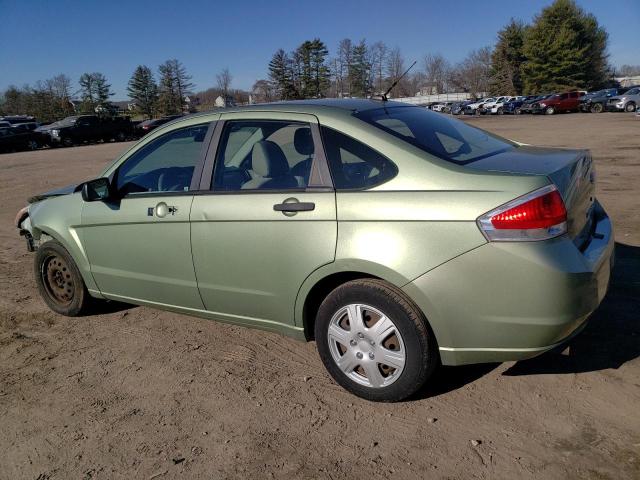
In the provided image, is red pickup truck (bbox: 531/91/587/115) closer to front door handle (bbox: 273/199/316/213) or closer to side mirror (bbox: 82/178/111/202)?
side mirror (bbox: 82/178/111/202)

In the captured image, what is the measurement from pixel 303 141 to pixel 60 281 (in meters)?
2.84

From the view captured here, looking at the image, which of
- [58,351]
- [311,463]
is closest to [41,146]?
[58,351]

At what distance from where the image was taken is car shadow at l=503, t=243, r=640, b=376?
3393 millimetres

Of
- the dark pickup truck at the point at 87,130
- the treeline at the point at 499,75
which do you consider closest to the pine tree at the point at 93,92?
the treeline at the point at 499,75

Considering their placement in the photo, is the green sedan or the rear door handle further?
the rear door handle

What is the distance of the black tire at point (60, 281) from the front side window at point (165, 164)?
96 cm

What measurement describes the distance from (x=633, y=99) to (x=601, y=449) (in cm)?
4295

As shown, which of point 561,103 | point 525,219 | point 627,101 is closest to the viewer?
point 525,219

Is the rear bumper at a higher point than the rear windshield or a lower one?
lower

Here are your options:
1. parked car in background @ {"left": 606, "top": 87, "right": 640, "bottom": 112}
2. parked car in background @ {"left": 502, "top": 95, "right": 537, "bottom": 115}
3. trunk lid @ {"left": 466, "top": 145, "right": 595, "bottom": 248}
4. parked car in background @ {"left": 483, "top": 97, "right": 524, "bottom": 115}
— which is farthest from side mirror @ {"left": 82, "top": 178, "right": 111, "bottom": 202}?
parked car in background @ {"left": 483, "top": 97, "right": 524, "bottom": 115}

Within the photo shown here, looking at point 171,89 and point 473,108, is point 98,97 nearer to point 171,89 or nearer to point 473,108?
point 171,89

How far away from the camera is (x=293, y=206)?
10.3 feet

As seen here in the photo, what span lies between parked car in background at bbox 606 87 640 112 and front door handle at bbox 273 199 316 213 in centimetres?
4281

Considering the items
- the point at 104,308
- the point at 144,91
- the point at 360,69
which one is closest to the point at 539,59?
the point at 360,69
